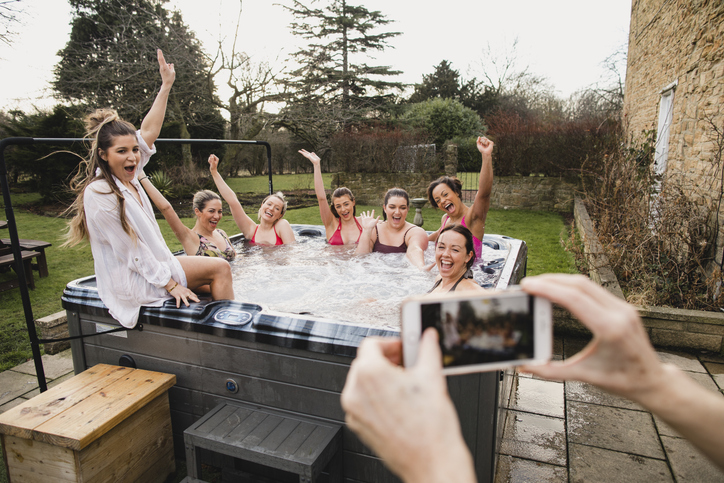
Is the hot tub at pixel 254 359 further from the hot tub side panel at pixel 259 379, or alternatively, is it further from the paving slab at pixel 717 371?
the paving slab at pixel 717 371

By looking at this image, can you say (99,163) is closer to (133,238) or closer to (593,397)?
(133,238)

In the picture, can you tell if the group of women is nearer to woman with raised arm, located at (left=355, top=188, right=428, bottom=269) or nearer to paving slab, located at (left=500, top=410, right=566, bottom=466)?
paving slab, located at (left=500, top=410, right=566, bottom=466)

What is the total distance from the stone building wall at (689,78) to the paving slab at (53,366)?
203 inches

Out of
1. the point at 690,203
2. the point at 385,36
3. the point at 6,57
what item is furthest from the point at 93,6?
the point at 690,203

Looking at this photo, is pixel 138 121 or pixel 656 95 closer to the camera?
pixel 656 95

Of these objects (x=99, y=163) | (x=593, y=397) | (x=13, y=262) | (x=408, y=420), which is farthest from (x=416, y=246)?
(x=13, y=262)

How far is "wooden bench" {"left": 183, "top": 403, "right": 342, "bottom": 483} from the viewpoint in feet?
5.32

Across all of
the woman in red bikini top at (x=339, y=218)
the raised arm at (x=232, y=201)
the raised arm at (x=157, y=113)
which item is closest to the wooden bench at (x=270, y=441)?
the raised arm at (x=157, y=113)

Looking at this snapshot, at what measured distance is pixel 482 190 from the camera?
3035 millimetres

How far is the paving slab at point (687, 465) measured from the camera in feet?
6.73

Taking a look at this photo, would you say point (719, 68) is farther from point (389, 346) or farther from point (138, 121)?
point (138, 121)

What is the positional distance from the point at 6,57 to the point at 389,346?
32.0 ft

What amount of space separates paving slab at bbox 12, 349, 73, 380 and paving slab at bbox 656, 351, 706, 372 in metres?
4.30

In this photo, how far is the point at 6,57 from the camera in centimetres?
739
